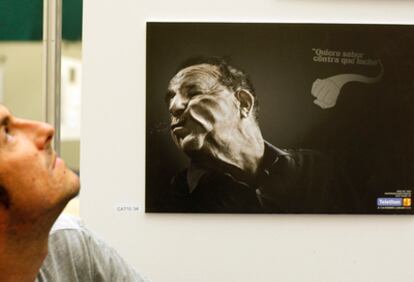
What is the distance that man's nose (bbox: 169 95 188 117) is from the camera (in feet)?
6.10

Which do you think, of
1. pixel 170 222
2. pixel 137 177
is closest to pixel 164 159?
pixel 137 177

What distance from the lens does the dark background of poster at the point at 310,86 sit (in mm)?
1831

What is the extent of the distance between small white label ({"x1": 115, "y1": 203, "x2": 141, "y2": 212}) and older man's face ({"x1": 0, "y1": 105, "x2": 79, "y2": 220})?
0.85 metres

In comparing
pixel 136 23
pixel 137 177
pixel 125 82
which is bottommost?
pixel 137 177

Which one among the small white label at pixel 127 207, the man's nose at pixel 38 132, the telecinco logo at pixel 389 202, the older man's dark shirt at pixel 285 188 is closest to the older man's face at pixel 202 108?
the older man's dark shirt at pixel 285 188

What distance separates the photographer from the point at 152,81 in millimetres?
1854

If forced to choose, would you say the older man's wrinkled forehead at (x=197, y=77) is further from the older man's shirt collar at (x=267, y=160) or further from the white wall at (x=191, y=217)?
the older man's shirt collar at (x=267, y=160)

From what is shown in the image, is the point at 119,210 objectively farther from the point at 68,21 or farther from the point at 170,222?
the point at 68,21

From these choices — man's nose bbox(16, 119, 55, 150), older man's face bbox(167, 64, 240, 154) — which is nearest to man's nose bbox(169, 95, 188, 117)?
older man's face bbox(167, 64, 240, 154)

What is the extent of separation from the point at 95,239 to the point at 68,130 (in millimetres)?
5153

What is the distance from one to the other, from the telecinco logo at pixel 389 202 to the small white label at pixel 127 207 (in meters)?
0.87

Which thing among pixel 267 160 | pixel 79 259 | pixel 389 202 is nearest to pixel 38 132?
pixel 79 259

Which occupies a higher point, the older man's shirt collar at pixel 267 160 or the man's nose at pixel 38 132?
the man's nose at pixel 38 132

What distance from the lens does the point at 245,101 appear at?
1854mm
